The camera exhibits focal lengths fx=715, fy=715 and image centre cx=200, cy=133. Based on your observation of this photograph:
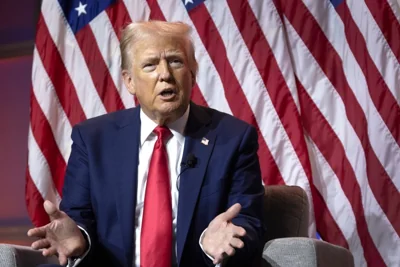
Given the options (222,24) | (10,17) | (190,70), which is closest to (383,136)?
(222,24)

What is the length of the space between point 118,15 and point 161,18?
0.24 m

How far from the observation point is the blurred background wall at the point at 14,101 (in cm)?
412

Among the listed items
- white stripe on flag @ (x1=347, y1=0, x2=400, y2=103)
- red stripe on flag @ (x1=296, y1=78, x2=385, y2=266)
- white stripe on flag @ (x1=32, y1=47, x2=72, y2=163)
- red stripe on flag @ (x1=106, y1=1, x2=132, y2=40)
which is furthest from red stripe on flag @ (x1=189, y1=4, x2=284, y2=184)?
white stripe on flag @ (x1=32, y1=47, x2=72, y2=163)

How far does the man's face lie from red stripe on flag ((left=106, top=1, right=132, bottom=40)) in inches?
45.1

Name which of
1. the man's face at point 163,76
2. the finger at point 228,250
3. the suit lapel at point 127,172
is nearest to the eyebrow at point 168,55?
the man's face at point 163,76

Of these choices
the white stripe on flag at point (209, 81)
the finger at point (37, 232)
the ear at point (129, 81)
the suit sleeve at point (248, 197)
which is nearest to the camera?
the finger at point (37, 232)

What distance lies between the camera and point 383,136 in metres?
3.15

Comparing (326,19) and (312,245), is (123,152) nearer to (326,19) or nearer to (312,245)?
(312,245)

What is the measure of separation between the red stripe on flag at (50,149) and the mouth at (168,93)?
1.32m

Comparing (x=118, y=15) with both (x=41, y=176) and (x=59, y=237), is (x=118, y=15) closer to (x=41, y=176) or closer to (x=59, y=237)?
(x=41, y=176)

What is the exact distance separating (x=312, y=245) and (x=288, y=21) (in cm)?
150

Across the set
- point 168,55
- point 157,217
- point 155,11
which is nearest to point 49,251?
point 157,217

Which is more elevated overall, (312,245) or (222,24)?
(222,24)

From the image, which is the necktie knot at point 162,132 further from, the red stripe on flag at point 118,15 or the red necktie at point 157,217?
the red stripe on flag at point 118,15
